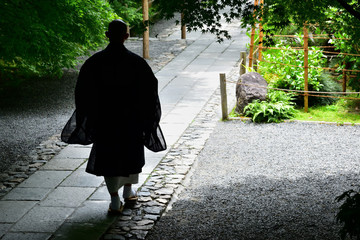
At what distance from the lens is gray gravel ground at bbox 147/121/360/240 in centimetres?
465

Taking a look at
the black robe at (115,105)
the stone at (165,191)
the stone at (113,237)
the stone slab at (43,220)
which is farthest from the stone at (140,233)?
the stone at (165,191)

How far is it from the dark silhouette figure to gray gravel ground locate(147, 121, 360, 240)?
69 cm

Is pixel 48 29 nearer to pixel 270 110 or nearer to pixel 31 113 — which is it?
→ pixel 31 113

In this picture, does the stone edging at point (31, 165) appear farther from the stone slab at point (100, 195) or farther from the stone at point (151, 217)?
the stone at point (151, 217)

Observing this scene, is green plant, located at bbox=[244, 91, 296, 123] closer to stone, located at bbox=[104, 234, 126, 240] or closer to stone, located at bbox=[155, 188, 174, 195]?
stone, located at bbox=[155, 188, 174, 195]

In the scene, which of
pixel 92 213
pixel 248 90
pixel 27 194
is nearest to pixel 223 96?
pixel 248 90

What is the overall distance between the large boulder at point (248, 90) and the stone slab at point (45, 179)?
408cm

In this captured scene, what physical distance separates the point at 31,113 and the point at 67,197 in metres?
4.60

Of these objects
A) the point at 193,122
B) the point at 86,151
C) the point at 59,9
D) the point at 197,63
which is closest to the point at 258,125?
the point at 193,122

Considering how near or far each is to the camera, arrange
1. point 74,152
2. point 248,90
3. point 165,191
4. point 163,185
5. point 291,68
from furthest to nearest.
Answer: point 291,68 < point 248,90 < point 74,152 < point 163,185 < point 165,191

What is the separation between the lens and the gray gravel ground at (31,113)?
290 inches

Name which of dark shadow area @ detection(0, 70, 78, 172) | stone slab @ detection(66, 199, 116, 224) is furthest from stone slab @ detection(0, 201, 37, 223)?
dark shadow area @ detection(0, 70, 78, 172)

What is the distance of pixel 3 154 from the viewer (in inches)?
282

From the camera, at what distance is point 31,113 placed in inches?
377
